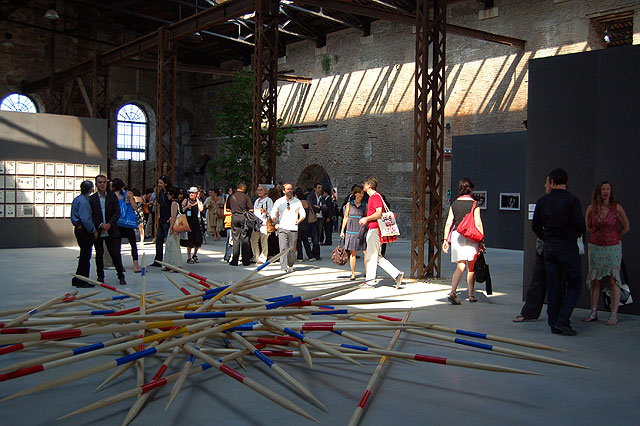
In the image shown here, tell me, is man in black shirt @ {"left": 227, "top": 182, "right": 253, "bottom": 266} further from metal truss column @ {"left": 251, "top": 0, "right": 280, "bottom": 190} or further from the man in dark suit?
the man in dark suit

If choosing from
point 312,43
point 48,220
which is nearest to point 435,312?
point 48,220

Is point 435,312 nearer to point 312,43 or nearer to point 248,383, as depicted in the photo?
point 248,383

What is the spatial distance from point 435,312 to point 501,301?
148cm

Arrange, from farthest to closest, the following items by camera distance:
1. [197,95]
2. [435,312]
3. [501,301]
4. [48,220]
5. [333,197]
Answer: [197,95] → [333,197] → [48,220] → [501,301] → [435,312]

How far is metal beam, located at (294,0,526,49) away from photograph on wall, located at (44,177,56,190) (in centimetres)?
804

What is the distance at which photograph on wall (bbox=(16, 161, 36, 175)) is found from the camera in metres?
15.9

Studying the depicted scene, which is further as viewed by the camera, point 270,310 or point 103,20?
point 103,20

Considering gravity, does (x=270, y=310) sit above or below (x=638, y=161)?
below

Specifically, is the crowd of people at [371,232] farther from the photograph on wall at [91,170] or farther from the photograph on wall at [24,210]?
the photograph on wall at [24,210]

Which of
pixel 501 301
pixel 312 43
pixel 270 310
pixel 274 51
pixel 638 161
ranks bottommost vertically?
pixel 501 301

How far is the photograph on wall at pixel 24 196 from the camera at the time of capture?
627 inches

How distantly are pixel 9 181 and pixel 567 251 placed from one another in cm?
1422

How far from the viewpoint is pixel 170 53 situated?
1816cm

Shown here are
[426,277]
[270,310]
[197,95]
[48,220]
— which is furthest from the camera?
[197,95]
